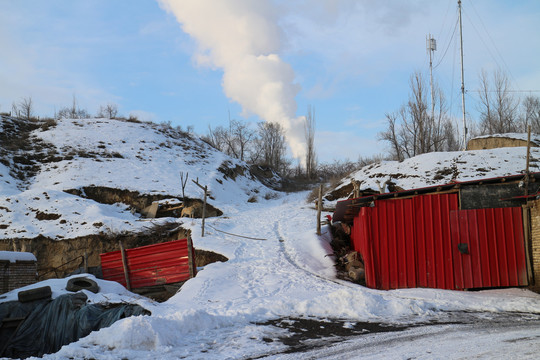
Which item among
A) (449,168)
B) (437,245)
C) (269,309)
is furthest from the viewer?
(449,168)

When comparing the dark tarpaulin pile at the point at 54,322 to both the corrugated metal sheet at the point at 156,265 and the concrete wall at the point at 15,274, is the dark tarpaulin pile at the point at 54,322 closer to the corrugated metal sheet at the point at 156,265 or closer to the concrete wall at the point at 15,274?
the concrete wall at the point at 15,274

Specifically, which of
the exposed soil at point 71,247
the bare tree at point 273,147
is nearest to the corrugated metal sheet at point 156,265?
the exposed soil at point 71,247

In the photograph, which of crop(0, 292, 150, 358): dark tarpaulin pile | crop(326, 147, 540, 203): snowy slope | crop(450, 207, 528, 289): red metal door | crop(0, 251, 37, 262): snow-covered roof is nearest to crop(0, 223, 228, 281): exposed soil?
crop(0, 251, 37, 262): snow-covered roof

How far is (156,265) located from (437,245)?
36.2 feet

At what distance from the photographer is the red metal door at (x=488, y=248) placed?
40.3 feet

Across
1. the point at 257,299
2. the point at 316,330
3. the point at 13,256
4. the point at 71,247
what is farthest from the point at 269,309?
the point at 71,247

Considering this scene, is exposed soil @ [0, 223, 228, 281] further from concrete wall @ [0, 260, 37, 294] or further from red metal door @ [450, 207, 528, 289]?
red metal door @ [450, 207, 528, 289]

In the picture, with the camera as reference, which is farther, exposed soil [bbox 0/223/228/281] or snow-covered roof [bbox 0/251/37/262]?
exposed soil [bbox 0/223/228/281]

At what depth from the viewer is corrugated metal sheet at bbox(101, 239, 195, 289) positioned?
15555 millimetres

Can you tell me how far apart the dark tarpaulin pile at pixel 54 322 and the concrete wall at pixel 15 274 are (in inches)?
165

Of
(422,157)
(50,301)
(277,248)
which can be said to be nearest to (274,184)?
(422,157)

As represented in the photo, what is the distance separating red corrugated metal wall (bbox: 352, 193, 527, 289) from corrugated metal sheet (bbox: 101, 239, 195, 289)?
24.3 ft

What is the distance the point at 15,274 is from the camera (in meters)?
13.3

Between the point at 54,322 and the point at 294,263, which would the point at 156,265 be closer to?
the point at 294,263
